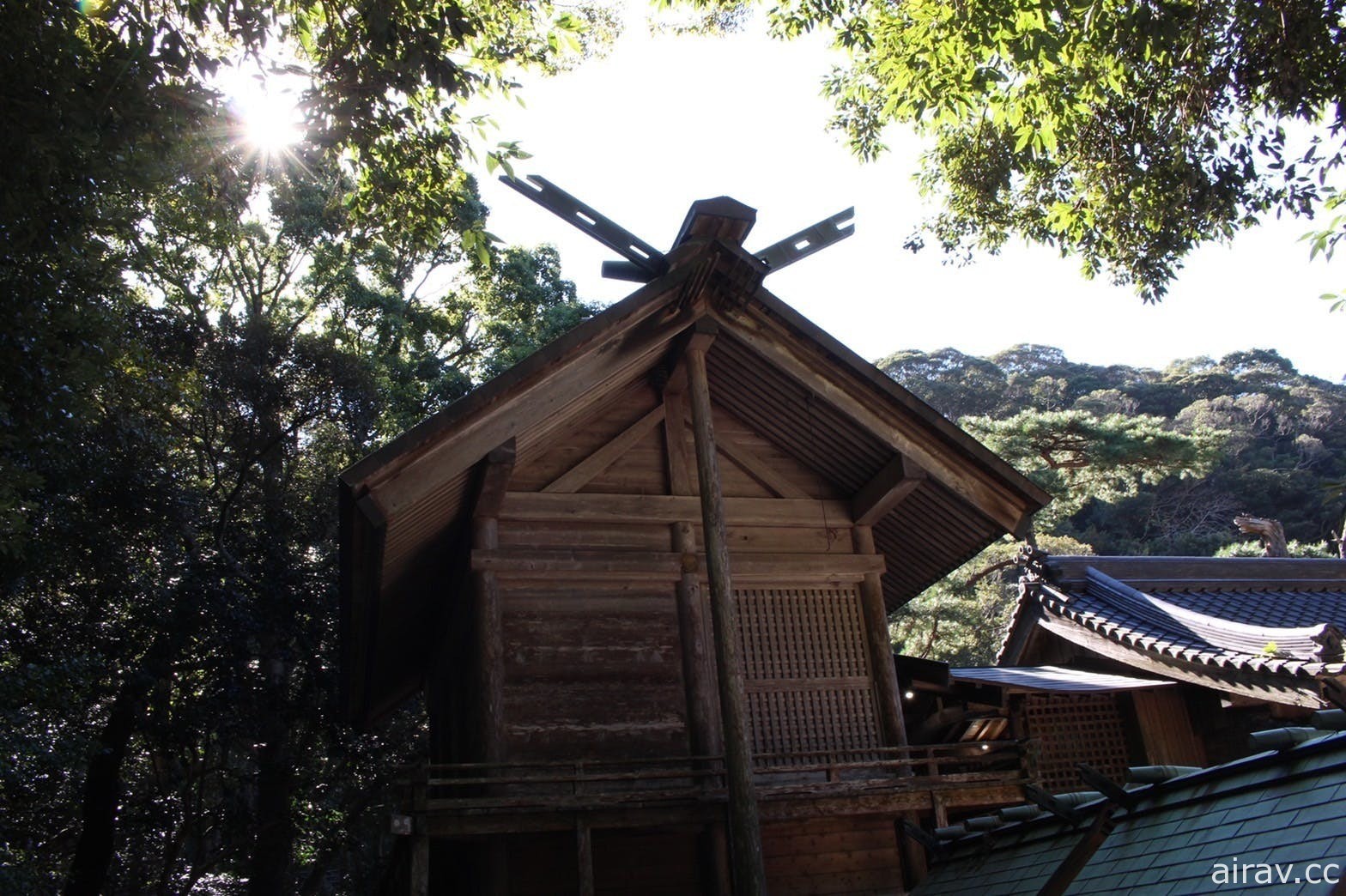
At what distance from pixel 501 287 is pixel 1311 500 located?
3472 cm

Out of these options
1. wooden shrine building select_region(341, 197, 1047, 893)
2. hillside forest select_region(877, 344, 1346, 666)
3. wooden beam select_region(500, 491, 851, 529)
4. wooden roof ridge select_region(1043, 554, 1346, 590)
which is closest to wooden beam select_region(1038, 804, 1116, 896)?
wooden shrine building select_region(341, 197, 1047, 893)

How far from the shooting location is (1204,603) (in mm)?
15000

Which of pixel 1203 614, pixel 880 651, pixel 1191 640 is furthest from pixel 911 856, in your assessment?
pixel 1203 614

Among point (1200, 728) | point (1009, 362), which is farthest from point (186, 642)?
point (1009, 362)

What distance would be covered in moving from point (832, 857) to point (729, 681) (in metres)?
2.68

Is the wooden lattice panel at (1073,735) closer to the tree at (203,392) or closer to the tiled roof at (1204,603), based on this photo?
the tiled roof at (1204,603)

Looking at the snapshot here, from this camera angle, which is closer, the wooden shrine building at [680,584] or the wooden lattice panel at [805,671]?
the wooden shrine building at [680,584]

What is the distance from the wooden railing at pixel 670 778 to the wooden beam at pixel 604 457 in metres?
2.75

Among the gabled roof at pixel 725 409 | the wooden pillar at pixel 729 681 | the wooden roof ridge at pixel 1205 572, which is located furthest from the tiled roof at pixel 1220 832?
the wooden roof ridge at pixel 1205 572

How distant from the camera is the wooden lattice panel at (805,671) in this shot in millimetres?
9867

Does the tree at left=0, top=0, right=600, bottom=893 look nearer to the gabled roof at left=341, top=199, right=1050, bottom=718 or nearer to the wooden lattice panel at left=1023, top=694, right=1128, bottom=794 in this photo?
the gabled roof at left=341, top=199, right=1050, bottom=718

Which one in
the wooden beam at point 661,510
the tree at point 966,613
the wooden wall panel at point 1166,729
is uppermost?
the tree at point 966,613

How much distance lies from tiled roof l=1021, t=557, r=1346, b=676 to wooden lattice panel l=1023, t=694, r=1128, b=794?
43.0 inches

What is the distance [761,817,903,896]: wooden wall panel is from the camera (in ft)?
30.7
